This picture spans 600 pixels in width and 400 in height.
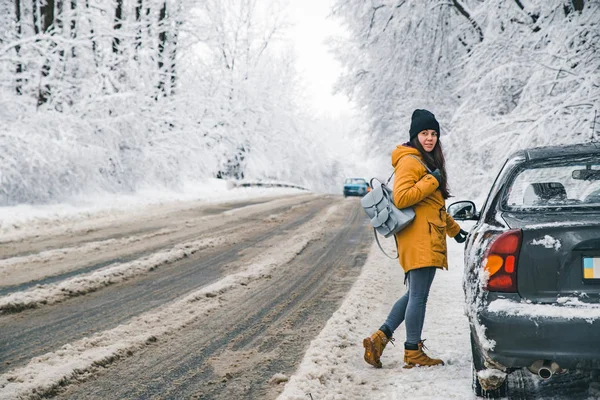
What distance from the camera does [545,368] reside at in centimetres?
278

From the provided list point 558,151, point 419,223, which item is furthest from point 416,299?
point 558,151

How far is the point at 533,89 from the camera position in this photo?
9.68 meters

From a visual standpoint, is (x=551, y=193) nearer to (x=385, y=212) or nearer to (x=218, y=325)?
(x=385, y=212)

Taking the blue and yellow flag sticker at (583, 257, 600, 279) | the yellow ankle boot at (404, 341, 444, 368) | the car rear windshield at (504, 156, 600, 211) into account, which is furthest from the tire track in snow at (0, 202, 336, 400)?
the blue and yellow flag sticker at (583, 257, 600, 279)

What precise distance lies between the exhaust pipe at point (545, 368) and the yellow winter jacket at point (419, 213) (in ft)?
3.19

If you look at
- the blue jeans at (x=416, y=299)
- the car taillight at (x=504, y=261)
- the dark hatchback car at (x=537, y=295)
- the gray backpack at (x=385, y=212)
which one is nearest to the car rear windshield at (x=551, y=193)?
the dark hatchback car at (x=537, y=295)

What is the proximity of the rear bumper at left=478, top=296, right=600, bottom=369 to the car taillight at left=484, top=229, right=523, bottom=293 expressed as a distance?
158mm

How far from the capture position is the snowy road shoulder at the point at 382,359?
10.9ft

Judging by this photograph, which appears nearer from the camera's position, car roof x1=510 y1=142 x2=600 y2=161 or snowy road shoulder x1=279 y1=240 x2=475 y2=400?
snowy road shoulder x1=279 y1=240 x2=475 y2=400

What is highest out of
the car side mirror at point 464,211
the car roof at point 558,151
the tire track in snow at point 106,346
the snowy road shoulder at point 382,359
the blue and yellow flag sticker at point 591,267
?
the car roof at point 558,151

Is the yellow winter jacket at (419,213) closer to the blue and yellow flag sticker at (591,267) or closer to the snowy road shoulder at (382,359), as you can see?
the snowy road shoulder at (382,359)

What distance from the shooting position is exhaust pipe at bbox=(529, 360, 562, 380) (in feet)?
9.08

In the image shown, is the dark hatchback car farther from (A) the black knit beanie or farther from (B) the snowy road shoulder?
(A) the black knit beanie

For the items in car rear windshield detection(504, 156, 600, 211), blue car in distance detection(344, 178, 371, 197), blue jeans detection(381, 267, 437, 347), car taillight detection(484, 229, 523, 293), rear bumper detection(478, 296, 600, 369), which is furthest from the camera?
A: blue car in distance detection(344, 178, 371, 197)
